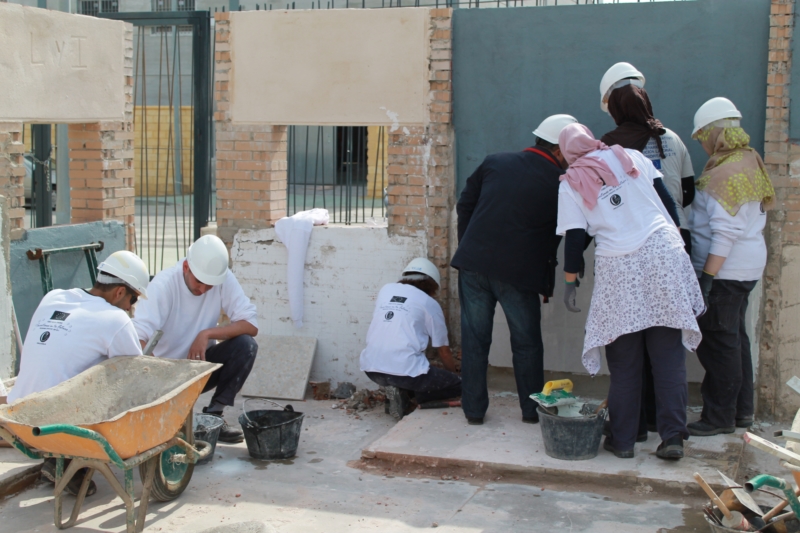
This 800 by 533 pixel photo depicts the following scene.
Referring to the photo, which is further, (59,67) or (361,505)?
(59,67)

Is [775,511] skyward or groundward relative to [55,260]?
groundward

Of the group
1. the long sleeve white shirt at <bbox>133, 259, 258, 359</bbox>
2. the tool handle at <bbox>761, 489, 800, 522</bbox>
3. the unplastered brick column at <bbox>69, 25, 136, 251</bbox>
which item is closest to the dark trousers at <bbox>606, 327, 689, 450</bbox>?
the tool handle at <bbox>761, 489, 800, 522</bbox>

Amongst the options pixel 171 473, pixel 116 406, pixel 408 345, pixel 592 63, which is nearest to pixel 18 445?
A: pixel 116 406

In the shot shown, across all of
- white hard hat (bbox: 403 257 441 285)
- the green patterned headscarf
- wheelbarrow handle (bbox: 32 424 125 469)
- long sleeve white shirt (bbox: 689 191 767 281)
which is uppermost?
the green patterned headscarf

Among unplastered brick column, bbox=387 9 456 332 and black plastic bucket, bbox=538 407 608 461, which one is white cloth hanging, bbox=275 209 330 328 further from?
black plastic bucket, bbox=538 407 608 461

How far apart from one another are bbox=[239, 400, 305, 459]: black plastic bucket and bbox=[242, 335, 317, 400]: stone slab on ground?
144cm

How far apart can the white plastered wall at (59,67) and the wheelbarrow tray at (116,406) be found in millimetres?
2872

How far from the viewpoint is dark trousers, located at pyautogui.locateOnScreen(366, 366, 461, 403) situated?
611 centimetres

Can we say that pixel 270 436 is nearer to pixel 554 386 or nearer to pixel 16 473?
pixel 16 473

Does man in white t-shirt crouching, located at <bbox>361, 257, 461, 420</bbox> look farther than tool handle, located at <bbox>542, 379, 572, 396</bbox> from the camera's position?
Yes

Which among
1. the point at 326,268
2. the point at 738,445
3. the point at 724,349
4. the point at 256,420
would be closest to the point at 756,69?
the point at 724,349

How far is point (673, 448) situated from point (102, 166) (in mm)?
5040

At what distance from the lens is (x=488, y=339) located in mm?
5785

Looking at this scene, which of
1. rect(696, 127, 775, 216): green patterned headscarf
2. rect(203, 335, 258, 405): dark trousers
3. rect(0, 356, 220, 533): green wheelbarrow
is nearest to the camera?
rect(0, 356, 220, 533): green wheelbarrow
